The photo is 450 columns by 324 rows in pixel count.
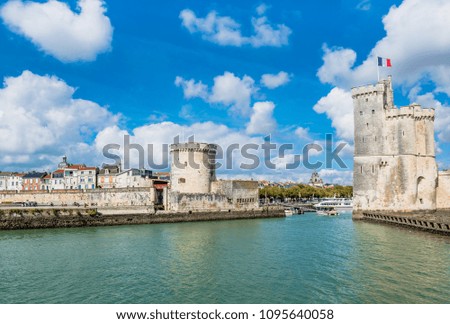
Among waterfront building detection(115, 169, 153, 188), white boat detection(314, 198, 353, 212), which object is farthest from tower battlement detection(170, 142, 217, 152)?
white boat detection(314, 198, 353, 212)

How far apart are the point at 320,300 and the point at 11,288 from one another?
1034 cm

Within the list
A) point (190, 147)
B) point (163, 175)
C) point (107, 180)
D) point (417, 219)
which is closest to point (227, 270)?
point (417, 219)

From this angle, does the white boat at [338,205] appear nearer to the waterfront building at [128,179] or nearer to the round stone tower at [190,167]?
the round stone tower at [190,167]

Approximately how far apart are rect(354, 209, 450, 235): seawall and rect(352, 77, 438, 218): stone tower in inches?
25.4

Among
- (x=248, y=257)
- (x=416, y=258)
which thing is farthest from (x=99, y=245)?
(x=416, y=258)

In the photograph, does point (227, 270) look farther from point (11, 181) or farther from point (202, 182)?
point (11, 181)

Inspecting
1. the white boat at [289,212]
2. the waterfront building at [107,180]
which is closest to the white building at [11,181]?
the waterfront building at [107,180]

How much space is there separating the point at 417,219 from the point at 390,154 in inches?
367

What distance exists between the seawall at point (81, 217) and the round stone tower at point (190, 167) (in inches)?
163

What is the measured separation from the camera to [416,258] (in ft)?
54.4

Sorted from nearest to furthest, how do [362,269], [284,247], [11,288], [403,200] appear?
[11,288] → [362,269] → [284,247] → [403,200]

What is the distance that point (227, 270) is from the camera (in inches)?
581

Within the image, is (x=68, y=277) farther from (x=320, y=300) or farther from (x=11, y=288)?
(x=320, y=300)

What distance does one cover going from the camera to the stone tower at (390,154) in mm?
35094
